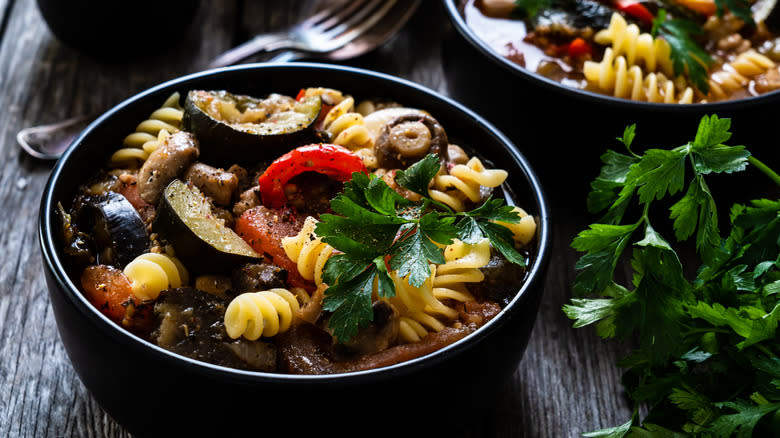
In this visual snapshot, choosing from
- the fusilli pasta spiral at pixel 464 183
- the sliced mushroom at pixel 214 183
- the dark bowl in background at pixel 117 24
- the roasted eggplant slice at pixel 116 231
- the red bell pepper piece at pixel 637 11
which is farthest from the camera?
the dark bowl in background at pixel 117 24

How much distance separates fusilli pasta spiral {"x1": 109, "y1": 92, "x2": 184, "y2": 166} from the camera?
328 cm

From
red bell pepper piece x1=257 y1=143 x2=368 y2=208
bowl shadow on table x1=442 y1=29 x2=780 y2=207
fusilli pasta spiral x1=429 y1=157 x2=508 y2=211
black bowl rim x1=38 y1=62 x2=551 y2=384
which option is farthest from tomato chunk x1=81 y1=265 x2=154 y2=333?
bowl shadow on table x1=442 y1=29 x2=780 y2=207

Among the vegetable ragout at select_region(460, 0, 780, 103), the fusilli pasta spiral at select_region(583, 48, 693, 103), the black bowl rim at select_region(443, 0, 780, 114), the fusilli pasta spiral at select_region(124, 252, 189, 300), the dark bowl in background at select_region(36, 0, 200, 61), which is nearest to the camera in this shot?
the fusilli pasta spiral at select_region(124, 252, 189, 300)

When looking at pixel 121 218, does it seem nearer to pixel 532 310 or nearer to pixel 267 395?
pixel 267 395

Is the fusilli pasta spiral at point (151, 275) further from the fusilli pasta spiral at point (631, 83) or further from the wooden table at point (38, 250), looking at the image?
the fusilli pasta spiral at point (631, 83)

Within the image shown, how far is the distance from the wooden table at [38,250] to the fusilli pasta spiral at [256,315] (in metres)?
0.80

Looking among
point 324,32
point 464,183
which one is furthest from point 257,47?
point 464,183

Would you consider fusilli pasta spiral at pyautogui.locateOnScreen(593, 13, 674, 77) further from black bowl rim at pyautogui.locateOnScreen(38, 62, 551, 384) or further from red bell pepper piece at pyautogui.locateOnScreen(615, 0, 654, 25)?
black bowl rim at pyautogui.locateOnScreen(38, 62, 551, 384)

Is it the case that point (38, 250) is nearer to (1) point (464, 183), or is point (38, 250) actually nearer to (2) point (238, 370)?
(2) point (238, 370)

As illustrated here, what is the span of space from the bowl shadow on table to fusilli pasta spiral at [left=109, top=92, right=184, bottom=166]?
135 cm

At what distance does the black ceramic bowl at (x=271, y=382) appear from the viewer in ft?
8.00

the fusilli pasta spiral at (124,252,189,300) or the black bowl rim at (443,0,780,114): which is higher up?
the fusilli pasta spiral at (124,252,189,300)

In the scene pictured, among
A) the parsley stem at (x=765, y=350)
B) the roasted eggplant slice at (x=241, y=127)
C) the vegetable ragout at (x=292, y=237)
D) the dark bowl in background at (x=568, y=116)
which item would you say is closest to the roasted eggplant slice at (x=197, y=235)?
the vegetable ragout at (x=292, y=237)

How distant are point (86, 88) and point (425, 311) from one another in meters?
2.66
